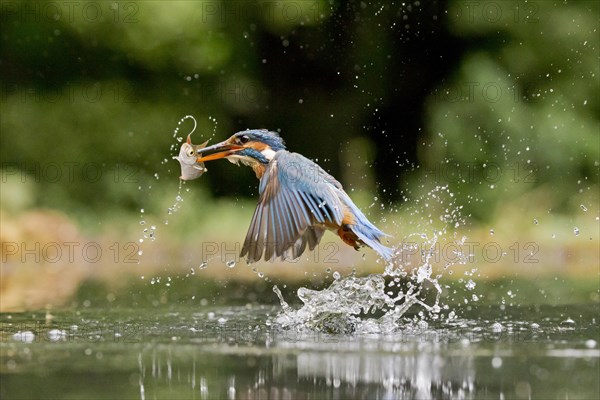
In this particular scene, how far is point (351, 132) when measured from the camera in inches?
633

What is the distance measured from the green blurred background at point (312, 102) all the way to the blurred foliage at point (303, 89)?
0.9 inches

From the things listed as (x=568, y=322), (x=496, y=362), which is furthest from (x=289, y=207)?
(x=568, y=322)

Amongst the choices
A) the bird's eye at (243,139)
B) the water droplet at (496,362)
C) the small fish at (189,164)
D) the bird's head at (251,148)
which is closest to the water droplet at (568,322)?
the water droplet at (496,362)

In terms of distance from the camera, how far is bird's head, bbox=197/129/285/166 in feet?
24.1

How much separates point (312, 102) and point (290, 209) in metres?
10.0

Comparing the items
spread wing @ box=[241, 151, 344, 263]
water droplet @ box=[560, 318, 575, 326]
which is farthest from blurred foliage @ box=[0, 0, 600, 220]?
spread wing @ box=[241, 151, 344, 263]

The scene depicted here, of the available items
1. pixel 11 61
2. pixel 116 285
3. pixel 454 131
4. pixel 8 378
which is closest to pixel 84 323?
pixel 8 378

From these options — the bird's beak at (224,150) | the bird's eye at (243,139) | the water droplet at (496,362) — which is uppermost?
the bird's eye at (243,139)

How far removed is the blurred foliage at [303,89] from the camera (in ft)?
49.2

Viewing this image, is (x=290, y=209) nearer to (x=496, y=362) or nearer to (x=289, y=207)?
(x=289, y=207)

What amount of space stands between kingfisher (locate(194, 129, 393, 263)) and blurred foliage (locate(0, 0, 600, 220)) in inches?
300

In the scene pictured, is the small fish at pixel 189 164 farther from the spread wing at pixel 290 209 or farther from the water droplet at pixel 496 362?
the water droplet at pixel 496 362

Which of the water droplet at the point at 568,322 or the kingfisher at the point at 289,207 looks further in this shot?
the water droplet at the point at 568,322

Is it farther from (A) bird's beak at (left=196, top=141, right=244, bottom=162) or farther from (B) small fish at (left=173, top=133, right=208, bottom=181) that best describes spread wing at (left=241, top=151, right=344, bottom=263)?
(B) small fish at (left=173, top=133, right=208, bottom=181)
